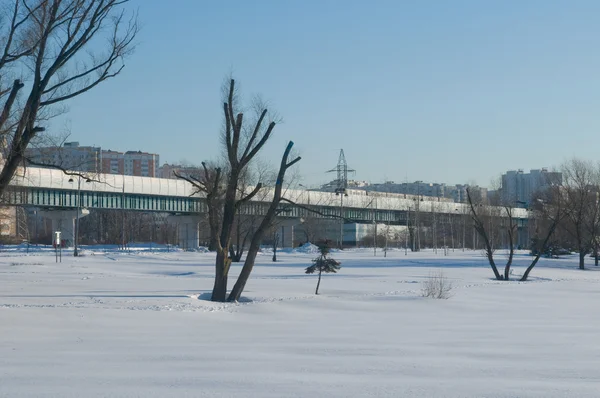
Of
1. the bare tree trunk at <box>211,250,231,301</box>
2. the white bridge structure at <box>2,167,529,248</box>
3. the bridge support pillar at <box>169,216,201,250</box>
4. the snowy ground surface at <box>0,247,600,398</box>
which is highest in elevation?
the white bridge structure at <box>2,167,529,248</box>

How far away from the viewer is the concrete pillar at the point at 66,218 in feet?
271

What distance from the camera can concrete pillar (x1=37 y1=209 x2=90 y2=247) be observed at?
82750mm

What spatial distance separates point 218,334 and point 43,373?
6.28 meters

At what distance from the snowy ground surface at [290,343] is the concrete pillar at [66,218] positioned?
52969 mm

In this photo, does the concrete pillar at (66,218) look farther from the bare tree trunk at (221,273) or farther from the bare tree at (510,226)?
the bare tree trunk at (221,273)

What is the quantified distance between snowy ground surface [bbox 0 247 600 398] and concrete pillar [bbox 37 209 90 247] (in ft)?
174

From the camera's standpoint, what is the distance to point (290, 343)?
16.2m

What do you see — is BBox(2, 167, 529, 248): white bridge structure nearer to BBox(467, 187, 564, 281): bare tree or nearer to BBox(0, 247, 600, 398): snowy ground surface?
BBox(467, 187, 564, 281): bare tree

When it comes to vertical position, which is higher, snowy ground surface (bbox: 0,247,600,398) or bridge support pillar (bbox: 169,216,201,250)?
bridge support pillar (bbox: 169,216,201,250)

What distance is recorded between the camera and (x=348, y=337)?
1750cm

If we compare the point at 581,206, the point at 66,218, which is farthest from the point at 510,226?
the point at 66,218

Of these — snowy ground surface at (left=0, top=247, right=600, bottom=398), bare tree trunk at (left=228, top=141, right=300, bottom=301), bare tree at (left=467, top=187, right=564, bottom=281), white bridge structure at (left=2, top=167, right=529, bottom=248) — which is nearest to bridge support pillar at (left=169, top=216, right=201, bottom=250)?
white bridge structure at (left=2, top=167, right=529, bottom=248)

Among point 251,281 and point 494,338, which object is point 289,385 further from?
point 251,281

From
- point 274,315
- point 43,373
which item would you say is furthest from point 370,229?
point 43,373
